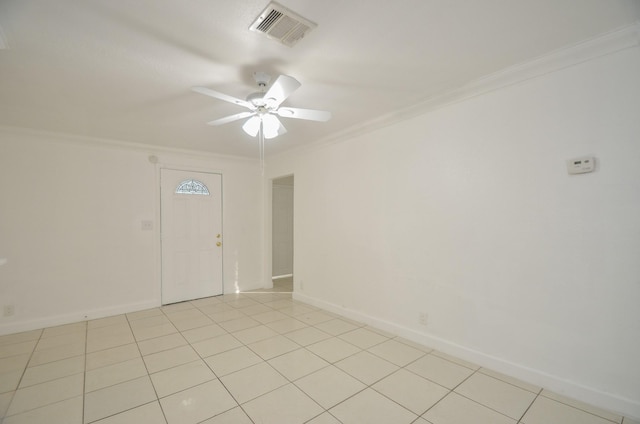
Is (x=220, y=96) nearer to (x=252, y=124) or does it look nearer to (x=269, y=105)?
(x=269, y=105)

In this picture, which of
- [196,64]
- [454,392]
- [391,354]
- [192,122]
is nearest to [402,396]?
[454,392]

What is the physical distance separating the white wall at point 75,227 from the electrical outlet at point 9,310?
0.04 meters

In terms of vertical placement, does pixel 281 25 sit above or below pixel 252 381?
above

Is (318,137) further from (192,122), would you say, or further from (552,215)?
(552,215)

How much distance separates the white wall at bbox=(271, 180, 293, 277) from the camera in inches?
250

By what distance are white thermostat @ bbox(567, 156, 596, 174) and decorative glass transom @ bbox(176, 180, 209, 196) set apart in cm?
470

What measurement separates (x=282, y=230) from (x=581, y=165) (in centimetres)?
537

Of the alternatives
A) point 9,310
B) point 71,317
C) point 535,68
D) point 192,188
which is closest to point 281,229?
point 192,188

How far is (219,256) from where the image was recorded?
4859mm

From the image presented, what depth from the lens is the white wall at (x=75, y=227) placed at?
3293 mm

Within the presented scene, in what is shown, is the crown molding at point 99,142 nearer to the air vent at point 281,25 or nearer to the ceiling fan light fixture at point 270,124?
the ceiling fan light fixture at point 270,124

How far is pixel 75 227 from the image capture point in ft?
11.9

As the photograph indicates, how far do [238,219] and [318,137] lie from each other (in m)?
2.26

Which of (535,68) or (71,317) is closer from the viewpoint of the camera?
(535,68)
